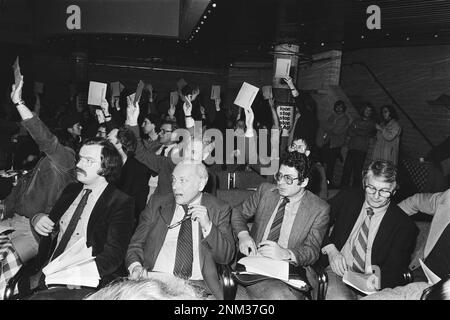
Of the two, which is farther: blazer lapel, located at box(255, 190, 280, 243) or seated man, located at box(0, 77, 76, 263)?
seated man, located at box(0, 77, 76, 263)

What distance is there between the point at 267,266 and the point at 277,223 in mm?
462

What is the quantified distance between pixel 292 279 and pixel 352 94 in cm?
870

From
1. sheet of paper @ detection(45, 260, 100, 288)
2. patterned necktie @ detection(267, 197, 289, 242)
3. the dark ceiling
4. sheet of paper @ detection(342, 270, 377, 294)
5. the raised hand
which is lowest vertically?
sheet of paper @ detection(342, 270, 377, 294)

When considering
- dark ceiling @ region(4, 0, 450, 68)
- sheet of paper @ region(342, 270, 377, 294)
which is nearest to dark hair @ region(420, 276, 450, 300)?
sheet of paper @ region(342, 270, 377, 294)

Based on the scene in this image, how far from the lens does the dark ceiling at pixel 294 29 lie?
614 cm

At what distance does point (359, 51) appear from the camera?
10242 millimetres

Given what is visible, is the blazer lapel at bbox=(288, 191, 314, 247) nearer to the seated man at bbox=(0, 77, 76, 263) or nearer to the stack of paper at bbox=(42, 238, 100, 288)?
the stack of paper at bbox=(42, 238, 100, 288)

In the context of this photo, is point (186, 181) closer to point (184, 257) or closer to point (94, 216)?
point (184, 257)

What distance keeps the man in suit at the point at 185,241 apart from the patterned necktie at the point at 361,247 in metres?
0.79

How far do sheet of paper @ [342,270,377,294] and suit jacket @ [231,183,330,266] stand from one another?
0.80ft

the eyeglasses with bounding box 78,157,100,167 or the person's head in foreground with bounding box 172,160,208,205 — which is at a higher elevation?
the eyeglasses with bounding box 78,157,100,167

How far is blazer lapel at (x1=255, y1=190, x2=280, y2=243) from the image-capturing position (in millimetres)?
2879
